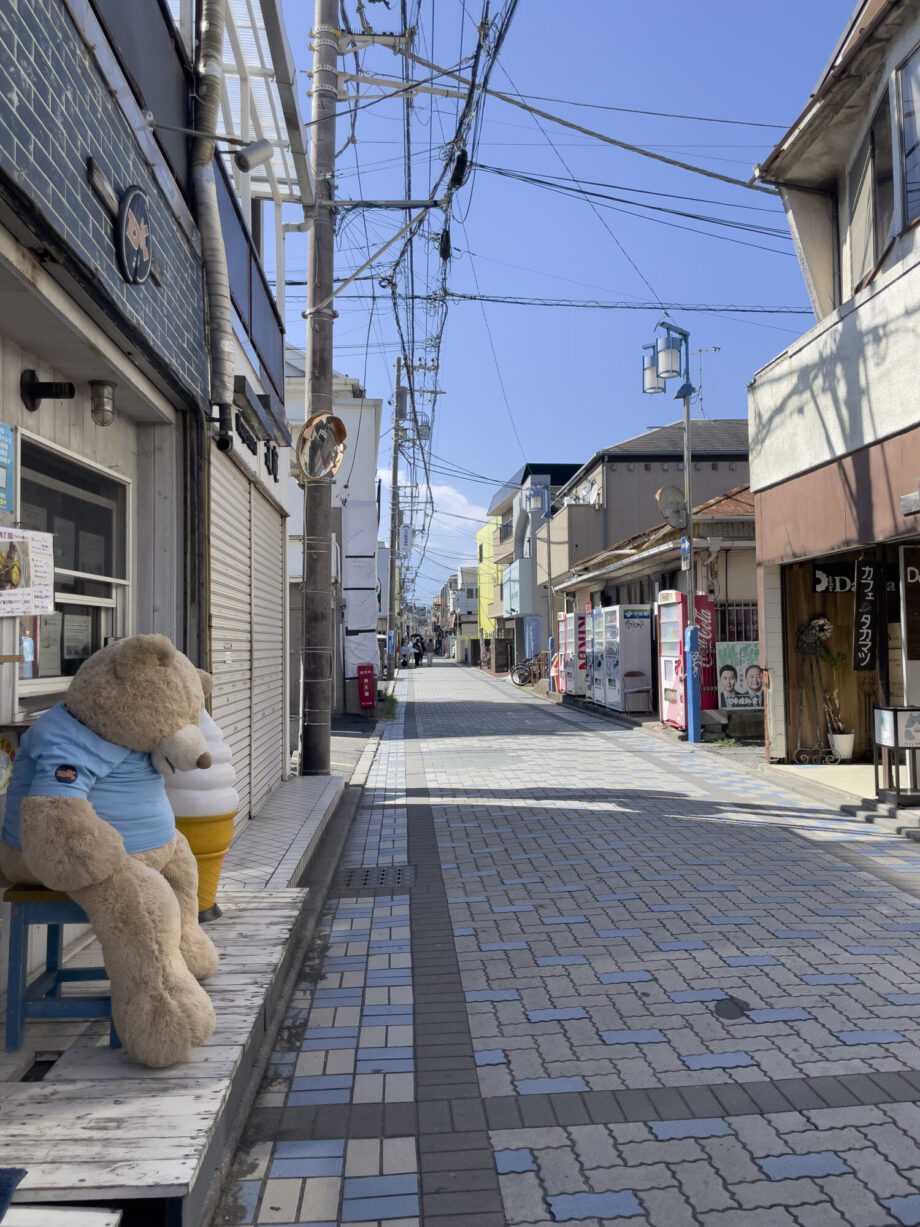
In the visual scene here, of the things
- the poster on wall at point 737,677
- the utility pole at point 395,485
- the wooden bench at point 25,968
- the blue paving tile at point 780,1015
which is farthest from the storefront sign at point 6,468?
the utility pole at point 395,485

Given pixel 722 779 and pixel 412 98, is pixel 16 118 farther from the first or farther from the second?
pixel 722 779

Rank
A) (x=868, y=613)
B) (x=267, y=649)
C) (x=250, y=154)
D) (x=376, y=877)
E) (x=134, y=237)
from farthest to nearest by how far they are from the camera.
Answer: (x=868, y=613) → (x=267, y=649) → (x=376, y=877) → (x=250, y=154) → (x=134, y=237)

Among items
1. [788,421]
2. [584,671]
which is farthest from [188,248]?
[584,671]

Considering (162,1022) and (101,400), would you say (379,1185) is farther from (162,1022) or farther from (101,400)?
(101,400)

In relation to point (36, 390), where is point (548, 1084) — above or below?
below

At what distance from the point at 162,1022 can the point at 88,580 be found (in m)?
2.73

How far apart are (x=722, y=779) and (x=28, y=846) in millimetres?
10060

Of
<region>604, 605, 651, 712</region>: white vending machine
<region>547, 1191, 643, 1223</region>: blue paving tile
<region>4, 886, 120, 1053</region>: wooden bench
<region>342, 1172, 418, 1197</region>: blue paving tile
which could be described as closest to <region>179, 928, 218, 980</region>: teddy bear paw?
<region>4, 886, 120, 1053</region>: wooden bench

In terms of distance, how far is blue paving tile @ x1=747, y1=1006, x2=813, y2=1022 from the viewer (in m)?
4.28

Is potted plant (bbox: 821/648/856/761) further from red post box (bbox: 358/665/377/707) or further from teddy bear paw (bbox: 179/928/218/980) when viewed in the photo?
red post box (bbox: 358/665/377/707)

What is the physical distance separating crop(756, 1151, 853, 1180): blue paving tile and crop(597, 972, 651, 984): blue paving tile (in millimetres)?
1654

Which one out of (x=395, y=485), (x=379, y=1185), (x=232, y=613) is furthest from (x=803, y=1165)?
(x=395, y=485)

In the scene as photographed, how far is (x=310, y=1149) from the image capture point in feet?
10.7

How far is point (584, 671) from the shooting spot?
24875 millimetres
